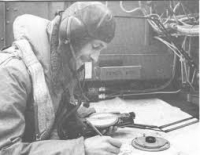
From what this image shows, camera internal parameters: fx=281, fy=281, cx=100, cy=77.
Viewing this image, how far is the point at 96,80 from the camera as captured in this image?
1.86 m

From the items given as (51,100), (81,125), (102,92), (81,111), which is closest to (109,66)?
(102,92)

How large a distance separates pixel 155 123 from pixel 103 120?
0.34 metres

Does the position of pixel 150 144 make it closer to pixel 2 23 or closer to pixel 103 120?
pixel 103 120

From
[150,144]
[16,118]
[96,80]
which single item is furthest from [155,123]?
[16,118]

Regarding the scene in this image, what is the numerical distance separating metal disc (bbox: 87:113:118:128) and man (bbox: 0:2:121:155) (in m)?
0.18

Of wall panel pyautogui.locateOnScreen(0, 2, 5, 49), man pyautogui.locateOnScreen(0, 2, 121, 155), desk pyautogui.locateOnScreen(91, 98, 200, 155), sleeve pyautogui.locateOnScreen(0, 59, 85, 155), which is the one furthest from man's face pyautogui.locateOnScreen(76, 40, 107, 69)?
wall panel pyautogui.locateOnScreen(0, 2, 5, 49)

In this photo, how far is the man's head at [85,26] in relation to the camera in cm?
104

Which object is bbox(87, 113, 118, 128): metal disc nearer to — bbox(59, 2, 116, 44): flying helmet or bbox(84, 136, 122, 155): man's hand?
bbox(84, 136, 122, 155): man's hand

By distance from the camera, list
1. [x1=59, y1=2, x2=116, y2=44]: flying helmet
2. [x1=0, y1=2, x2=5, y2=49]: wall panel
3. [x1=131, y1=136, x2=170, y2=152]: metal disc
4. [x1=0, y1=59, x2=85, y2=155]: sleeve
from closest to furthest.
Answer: [x1=0, y1=59, x2=85, y2=155]: sleeve < [x1=59, y1=2, x2=116, y2=44]: flying helmet < [x1=131, y1=136, x2=170, y2=152]: metal disc < [x1=0, y1=2, x2=5, y2=49]: wall panel

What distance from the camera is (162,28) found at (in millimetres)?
1772

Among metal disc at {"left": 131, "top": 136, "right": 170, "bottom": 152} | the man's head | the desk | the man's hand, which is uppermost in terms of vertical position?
the man's head

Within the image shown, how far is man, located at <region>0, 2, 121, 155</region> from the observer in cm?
93

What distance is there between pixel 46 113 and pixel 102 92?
879 mm

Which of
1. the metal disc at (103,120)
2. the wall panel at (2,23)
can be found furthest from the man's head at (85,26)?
the wall panel at (2,23)
